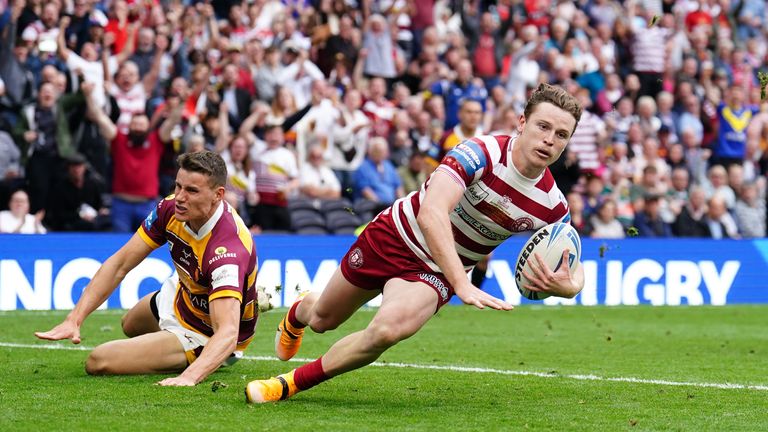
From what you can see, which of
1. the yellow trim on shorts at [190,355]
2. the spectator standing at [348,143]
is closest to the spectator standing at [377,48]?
the spectator standing at [348,143]

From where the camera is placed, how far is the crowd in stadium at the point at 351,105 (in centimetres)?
1623

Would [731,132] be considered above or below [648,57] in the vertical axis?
below

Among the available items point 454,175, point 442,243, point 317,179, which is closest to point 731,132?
point 317,179

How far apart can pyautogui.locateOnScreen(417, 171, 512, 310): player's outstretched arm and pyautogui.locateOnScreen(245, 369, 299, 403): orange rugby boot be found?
1165 millimetres

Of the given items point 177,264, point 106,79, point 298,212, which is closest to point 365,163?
point 298,212

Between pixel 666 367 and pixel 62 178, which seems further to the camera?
pixel 62 178

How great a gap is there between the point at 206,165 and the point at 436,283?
166cm

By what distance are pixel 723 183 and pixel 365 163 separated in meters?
6.58

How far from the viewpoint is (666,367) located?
1034 cm

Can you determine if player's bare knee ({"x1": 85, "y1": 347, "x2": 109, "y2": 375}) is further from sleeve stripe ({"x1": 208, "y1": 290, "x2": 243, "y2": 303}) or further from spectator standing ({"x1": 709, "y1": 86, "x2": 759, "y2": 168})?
spectator standing ({"x1": 709, "y1": 86, "x2": 759, "y2": 168})

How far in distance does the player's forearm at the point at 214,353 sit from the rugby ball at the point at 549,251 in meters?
1.82

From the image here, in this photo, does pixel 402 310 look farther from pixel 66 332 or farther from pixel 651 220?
pixel 651 220

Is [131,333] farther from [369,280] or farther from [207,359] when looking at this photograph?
[369,280]

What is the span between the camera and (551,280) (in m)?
7.31
